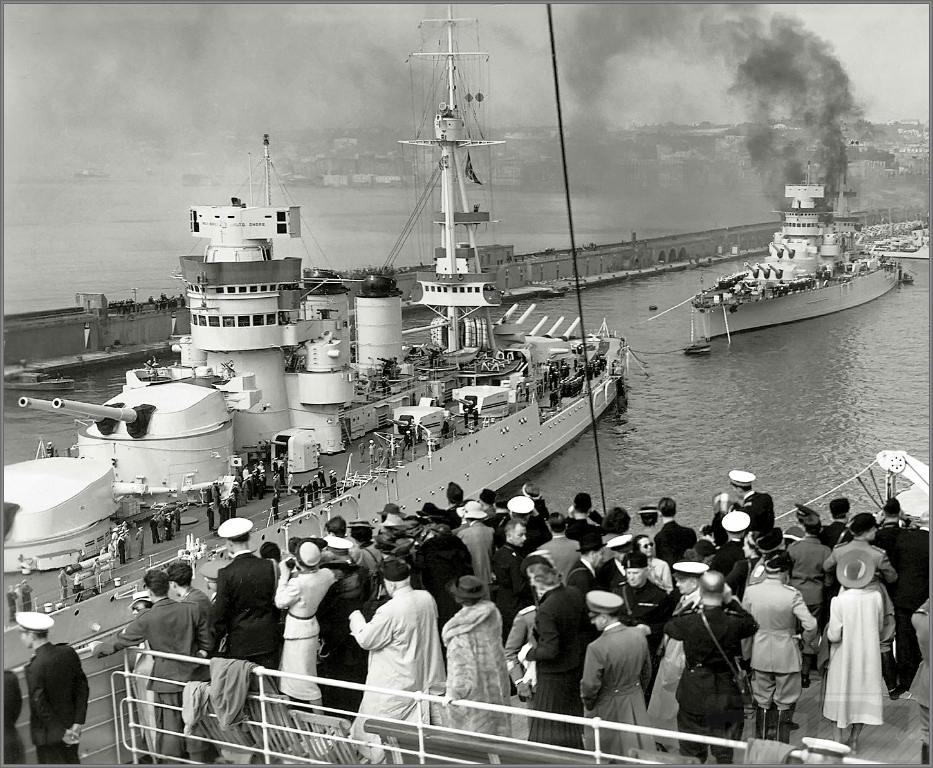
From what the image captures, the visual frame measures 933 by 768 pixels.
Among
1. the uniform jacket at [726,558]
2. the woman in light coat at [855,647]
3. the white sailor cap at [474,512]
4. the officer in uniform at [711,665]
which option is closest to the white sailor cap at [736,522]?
the uniform jacket at [726,558]

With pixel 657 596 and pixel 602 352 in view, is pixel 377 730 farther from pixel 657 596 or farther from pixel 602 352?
pixel 602 352

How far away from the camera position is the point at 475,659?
19.4 feet

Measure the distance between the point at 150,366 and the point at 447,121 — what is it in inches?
492

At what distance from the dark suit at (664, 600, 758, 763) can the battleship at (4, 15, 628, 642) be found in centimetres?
471

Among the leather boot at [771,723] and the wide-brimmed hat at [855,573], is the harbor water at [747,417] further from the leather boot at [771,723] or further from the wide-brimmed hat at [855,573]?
the wide-brimmed hat at [855,573]

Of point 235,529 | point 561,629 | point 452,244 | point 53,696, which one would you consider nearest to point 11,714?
point 53,696

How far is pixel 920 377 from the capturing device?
3644cm

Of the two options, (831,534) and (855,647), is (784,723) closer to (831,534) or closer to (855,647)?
(855,647)

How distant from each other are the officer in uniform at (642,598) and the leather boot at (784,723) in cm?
84

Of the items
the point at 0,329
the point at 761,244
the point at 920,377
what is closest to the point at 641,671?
the point at 0,329

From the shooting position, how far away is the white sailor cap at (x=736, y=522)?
7016 mm

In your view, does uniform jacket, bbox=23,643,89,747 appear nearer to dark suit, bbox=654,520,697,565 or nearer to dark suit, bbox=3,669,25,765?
dark suit, bbox=3,669,25,765

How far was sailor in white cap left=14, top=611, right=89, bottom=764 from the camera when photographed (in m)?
5.49

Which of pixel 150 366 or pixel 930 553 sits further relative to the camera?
pixel 150 366
